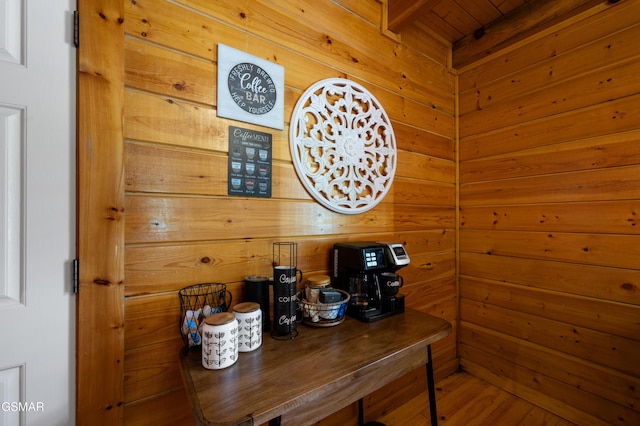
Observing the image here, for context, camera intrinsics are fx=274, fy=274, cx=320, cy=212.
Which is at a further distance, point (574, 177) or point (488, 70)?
point (488, 70)

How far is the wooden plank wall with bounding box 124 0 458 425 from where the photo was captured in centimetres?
95

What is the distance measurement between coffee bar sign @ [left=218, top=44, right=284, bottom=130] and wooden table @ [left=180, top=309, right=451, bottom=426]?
0.90 metres

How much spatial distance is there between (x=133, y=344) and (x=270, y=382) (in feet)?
1.74

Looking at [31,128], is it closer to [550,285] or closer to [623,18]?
[550,285]

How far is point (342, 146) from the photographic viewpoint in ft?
A: 4.75

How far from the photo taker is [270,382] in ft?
2.51

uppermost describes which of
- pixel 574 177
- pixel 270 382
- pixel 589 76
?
pixel 589 76

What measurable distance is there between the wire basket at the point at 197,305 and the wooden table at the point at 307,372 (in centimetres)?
6

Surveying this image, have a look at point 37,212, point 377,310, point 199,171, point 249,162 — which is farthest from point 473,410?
point 37,212

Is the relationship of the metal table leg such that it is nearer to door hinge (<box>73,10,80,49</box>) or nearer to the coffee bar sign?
the coffee bar sign

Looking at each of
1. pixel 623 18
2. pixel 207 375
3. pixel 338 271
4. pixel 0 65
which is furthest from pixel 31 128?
pixel 623 18

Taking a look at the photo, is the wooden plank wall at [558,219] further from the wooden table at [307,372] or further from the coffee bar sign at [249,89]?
the coffee bar sign at [249,89]

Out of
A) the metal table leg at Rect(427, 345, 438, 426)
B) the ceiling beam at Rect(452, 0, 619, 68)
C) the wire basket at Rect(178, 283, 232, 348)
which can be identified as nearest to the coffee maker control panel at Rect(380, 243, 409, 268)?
the metal table leg at Rect(427, 345, 438, 426)

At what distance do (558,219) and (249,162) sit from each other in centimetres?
181
